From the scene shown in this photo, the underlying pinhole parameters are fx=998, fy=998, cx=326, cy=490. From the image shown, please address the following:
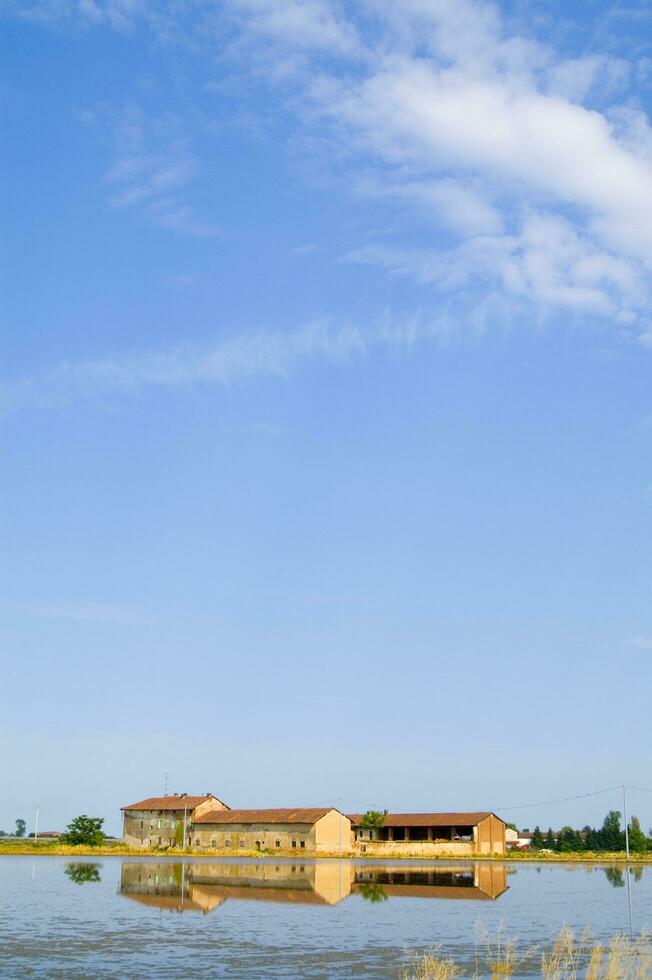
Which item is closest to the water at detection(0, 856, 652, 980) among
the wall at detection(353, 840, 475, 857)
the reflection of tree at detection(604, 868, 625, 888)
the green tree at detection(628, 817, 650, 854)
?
the reflection of tree at detection(604, 868, 625, 888)

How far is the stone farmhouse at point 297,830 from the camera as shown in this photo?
277 feet

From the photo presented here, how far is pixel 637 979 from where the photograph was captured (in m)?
16.8

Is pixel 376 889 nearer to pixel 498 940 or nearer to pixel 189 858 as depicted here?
pixel 498 940

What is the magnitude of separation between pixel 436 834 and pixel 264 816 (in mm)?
18392

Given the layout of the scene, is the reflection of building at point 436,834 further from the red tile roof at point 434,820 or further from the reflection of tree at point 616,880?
the reflection of tree at point 616,880

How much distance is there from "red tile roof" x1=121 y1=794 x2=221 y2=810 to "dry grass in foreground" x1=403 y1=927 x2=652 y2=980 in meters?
73.7

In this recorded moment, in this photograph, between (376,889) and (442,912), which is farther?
(376,889)

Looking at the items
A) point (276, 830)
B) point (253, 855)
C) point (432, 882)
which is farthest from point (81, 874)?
point (276, 830)

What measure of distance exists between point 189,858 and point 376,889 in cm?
3961

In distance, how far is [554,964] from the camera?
748 inches

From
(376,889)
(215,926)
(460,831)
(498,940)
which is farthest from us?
(460,831)

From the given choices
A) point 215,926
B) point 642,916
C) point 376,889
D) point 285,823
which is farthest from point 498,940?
point 285,823

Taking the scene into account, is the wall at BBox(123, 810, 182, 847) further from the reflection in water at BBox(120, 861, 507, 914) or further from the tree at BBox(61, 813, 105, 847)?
the reflection in water at BBox(120, 861, 507, 914)

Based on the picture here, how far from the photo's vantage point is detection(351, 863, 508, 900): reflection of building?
133 ft
